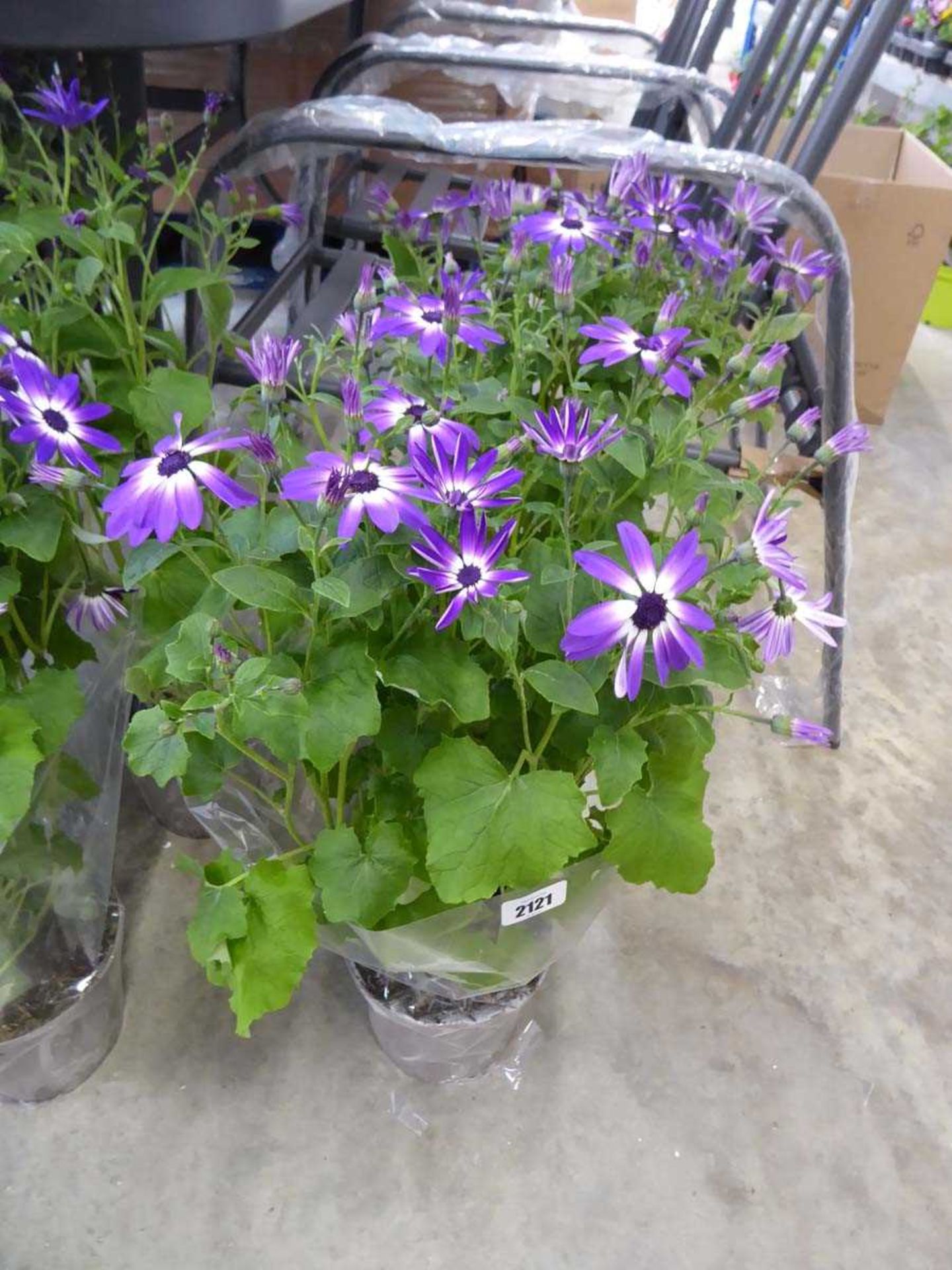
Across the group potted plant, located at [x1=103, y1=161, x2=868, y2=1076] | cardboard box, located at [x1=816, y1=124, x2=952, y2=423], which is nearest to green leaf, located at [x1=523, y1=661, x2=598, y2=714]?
potted plant, located at [x1=103, y1=161, x2=868, y2=1076]

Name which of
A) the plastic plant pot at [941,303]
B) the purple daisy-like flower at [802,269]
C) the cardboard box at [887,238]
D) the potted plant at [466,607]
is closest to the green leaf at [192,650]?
the potted plant at [466,607]

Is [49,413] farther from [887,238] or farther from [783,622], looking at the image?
[887,238]

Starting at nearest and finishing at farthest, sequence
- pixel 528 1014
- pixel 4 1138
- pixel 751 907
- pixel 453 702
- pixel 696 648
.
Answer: pixel 696 648 < pixel 453 702 < pixel 4 1138 < pixel 528 1014 < pixel 751 907

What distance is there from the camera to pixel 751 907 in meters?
1.21

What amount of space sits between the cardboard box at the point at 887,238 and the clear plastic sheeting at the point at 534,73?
2.12 feet

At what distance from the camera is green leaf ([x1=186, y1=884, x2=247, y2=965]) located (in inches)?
26.1

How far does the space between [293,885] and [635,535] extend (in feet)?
1.14

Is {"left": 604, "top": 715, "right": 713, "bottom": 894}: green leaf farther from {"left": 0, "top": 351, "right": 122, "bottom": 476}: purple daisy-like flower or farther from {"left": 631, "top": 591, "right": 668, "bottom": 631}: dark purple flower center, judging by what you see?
{"left": 0, "top": 351, "right": 122, "bottom": 476}: purple daisy-like flower

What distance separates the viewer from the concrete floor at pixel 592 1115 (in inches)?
35.2

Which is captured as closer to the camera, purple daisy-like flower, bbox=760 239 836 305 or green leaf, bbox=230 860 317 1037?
green leaf, bbox=230 860 317 1037

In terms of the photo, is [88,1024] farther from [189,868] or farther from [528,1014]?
[528,1014]

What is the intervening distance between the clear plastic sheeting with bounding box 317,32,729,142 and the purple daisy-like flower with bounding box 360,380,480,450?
0.87 meters

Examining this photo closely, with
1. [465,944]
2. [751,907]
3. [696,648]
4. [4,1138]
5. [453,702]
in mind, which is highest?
[696,648]

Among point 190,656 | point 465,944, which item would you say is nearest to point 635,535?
point 190,656
